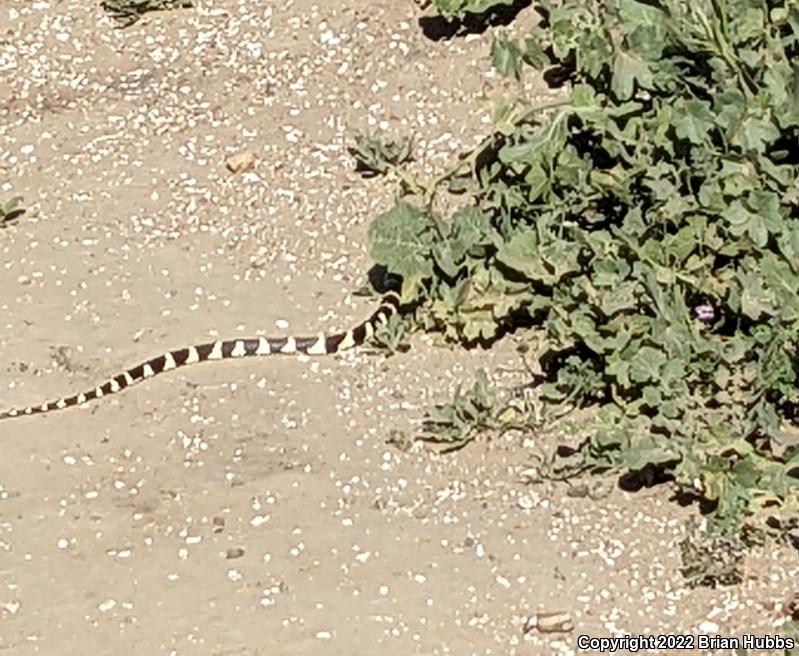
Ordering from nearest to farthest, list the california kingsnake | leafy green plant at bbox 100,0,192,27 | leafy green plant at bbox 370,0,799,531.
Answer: leafy green plant at bbox 370,0,799,531, the california kingsnake, leafy green plant at bbox 100,0,192,27

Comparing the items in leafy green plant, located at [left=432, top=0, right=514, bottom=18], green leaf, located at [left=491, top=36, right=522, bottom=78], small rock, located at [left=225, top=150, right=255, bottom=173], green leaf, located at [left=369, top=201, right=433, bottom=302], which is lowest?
small rock, located at [left=225, top=150, right=255, bottom=173]

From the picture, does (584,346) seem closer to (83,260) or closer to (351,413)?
(351,413)

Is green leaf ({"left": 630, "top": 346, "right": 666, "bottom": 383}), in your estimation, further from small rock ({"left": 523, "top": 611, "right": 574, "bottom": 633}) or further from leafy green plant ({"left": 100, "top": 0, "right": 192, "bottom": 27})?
leafy green plant ({"left": 100, "top": 0, "right": 192, "bottom": 27})

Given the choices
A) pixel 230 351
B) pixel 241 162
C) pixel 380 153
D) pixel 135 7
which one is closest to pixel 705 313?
pixel 230 351

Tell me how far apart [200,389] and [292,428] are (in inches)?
27.2

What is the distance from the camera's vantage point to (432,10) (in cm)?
1208

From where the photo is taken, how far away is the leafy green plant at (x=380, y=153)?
36.0ft

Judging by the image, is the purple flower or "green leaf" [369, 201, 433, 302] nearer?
the purple flower

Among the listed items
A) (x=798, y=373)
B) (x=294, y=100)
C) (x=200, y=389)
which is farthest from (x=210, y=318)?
(x=798, y=373)

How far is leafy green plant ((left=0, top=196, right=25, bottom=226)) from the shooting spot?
11.3m

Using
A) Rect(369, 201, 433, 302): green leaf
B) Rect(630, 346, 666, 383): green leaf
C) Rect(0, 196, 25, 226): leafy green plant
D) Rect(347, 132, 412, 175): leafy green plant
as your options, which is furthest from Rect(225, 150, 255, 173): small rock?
Rect(630, 346, 666, 383): green leaf

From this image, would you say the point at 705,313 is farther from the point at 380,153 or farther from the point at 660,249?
the point at 380,153

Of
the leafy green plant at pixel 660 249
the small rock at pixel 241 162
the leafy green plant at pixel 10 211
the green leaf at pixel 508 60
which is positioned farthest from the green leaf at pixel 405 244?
the leafy green plant at pixel 10 211

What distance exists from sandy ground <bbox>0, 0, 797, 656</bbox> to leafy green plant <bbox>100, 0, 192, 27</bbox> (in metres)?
0.09
